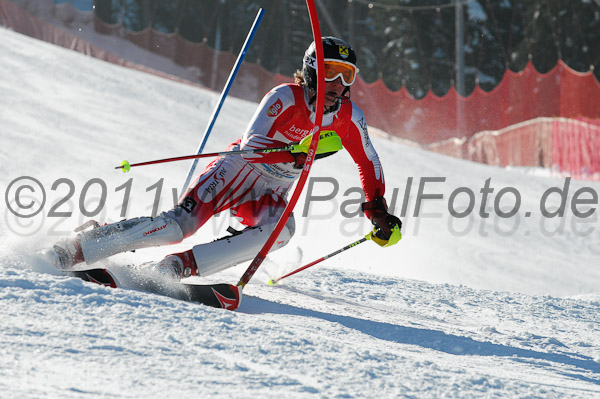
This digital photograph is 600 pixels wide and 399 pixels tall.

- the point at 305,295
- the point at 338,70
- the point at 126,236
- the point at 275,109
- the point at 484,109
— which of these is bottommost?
the point at 305,295

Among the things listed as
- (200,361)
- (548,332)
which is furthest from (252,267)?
(548,332)

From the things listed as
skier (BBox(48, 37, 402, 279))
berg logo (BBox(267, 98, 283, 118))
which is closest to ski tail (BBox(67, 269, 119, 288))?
skier (BBox(48, 37, 402, 279))

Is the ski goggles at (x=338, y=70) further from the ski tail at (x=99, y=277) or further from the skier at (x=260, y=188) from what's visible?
the ski tail at (x=99, y=277)

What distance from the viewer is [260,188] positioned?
160 inches

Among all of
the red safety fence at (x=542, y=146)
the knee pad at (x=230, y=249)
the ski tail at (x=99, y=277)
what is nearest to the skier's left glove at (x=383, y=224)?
the knee pad at (x=230, y=249)

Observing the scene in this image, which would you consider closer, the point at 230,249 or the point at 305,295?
the point at 230,249

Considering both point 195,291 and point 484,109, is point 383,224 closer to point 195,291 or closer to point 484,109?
point 195,291

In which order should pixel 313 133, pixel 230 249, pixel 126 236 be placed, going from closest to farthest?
pixel 313 133 → pixel 126 236 → pixel 230 249

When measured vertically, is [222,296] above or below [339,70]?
below

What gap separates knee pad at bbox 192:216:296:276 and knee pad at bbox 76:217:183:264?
6.6 inches

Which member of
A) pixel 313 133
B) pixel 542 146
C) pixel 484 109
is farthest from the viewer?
pixel 484 109

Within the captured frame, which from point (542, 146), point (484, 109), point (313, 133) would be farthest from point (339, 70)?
point (484, 109)

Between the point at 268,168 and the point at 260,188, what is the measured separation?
121mm

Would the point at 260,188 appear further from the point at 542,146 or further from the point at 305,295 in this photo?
the point at 542,146
